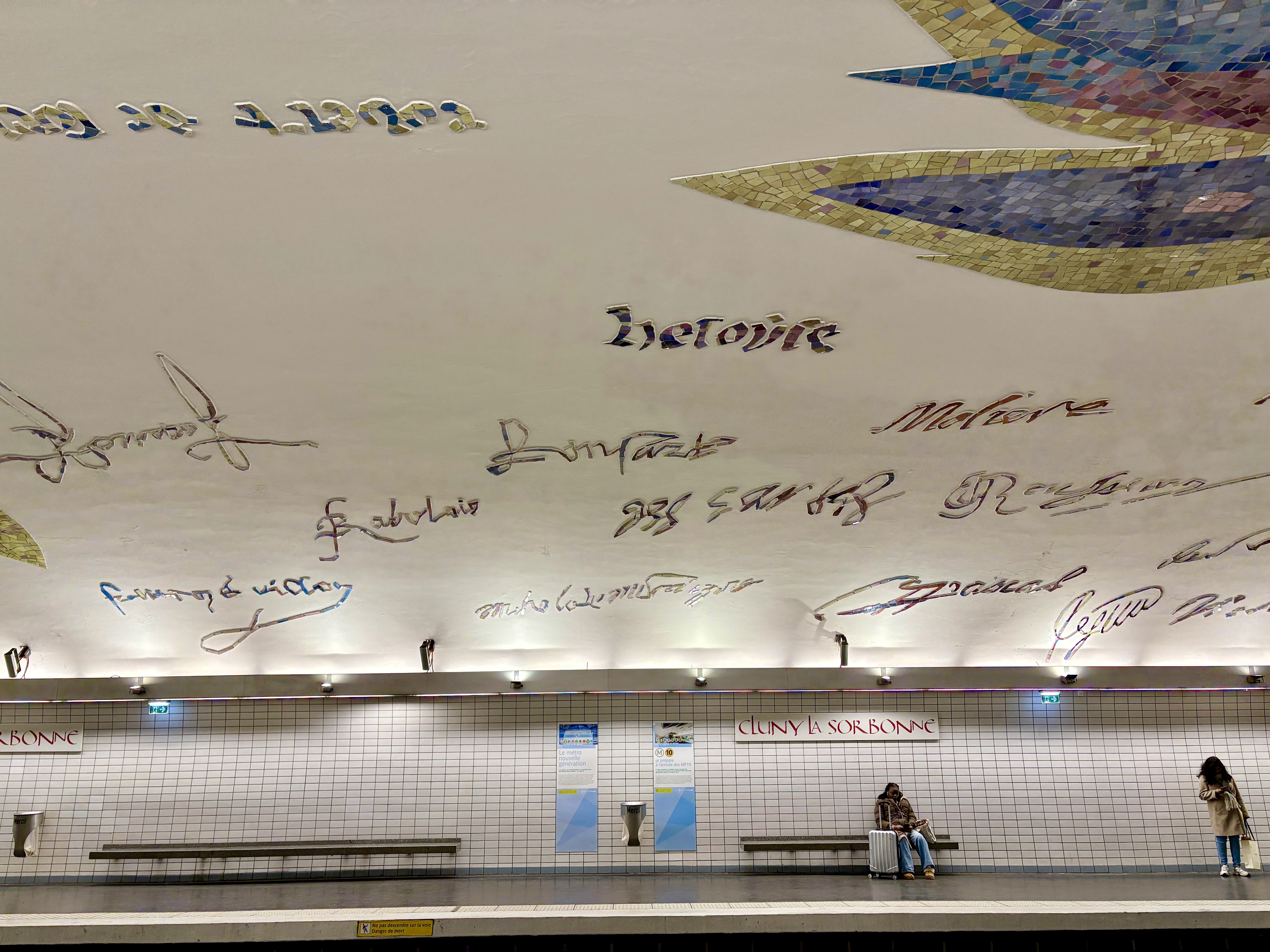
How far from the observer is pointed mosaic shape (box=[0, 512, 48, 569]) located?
208 inches

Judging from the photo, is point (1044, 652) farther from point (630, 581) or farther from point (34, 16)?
point (34, 16)

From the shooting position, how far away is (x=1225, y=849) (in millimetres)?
6734

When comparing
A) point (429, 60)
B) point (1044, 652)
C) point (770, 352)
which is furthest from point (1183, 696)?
point (429, 60)

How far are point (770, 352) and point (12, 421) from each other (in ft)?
13.4

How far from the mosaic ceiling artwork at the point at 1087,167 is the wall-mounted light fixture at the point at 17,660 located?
6620mm

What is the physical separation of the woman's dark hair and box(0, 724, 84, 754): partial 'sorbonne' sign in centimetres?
939
